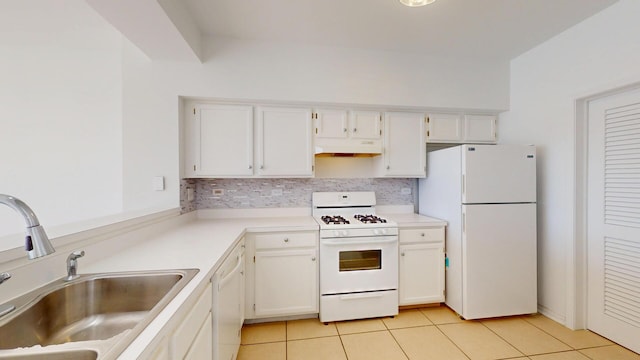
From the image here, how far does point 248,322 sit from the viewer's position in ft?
7.73

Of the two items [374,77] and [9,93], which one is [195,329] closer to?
[374,77]

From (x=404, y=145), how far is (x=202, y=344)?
2436 millimetres

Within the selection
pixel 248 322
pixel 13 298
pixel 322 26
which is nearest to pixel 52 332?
pixel 13 298

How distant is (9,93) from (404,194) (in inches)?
159

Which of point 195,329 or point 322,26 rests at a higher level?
point 322,26

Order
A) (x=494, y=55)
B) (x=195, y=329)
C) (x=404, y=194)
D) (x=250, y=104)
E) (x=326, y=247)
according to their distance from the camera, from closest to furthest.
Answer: (x=195, y=329)
(x=326, y=247)
(x=250, y=104)
(x=494, y=55)
(x=404, y=194)

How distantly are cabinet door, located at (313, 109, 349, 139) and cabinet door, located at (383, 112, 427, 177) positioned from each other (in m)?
0.46

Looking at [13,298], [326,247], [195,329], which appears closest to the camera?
[13,298]

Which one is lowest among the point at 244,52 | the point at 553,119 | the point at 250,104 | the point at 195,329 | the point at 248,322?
the point at 248,322

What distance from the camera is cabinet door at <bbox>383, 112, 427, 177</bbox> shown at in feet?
9.12

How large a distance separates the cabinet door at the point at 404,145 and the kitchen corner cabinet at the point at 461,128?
5.3 inches

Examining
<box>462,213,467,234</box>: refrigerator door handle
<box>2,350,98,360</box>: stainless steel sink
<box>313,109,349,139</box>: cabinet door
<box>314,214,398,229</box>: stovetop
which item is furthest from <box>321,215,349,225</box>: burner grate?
<box>2,350,98,360</box>: stainless steel sink

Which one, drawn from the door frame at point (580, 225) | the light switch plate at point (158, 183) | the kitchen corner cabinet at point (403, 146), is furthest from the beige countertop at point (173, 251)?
the door frame at point (580, 225)

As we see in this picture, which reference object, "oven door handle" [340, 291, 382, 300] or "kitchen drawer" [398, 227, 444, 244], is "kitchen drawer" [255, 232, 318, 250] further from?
"kitchen drawer" [398, 227, 444, 244]
